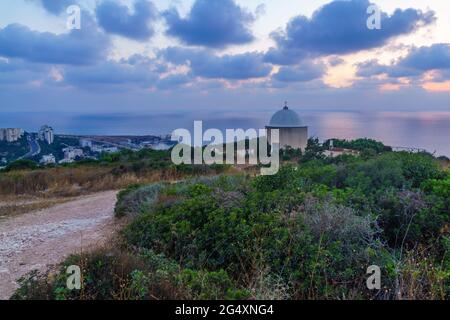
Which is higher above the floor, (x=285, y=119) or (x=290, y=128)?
(x=285, y=119)

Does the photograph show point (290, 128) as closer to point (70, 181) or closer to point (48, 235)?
point (70, 181)

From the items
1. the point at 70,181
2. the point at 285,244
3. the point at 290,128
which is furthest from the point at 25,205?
the point at 290,128

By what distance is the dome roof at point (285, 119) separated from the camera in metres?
21.8

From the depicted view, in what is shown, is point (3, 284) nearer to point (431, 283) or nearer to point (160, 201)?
point (160, 201)

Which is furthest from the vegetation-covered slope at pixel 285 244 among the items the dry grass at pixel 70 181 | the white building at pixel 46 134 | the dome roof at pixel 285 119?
the white building at pixel 46 134

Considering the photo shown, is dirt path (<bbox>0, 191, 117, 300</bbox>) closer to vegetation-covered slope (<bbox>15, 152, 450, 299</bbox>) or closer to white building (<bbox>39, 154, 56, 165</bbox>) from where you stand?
vegetation-covered slope (<bbox>15, 152, 450, 299</bbox>)

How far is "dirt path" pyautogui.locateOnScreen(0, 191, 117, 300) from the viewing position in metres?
5.37

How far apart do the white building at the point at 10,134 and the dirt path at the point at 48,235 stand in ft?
74.9

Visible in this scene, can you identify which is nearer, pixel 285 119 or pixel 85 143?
pixel 285 119

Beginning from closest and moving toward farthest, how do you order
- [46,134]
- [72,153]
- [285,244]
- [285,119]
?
1. [285,244]
2. [285,119]
3. [72,153]
4. [46,134]

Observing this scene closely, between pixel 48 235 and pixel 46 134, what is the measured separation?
2726 cm

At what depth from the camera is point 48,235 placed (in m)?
7.01

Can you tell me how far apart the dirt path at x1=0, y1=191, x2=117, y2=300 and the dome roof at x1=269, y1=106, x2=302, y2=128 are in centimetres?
1383

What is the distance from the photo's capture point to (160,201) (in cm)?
699
